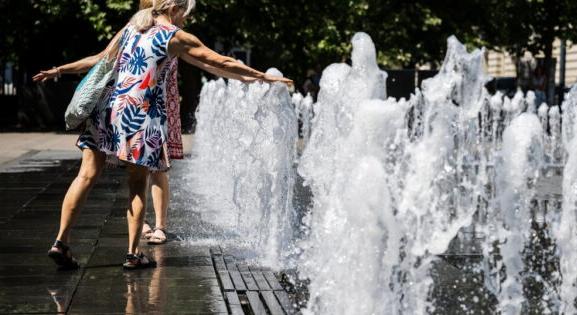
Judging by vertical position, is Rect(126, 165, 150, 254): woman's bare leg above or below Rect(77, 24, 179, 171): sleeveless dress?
below

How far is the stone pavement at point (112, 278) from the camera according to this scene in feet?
18.6

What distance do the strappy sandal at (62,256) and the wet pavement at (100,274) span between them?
0.19 ft

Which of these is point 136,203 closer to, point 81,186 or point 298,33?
point 81,186

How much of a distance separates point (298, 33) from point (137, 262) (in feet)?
82.2

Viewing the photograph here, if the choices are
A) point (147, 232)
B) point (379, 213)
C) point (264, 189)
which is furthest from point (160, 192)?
point (379, 213)

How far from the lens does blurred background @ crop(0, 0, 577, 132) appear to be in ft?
99.3

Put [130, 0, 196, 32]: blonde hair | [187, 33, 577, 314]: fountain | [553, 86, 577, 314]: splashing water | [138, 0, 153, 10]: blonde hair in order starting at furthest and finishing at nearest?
[138, 0, 153, 10]: blonde hair
[130, 0, 196, 32]: blonde hair
[553, 86, 577, 314]: splashing water
[187, 33, 577, 314]: fountain

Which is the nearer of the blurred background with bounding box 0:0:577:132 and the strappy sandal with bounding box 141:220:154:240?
the strappy sandal with bounding box 141:220:154:240

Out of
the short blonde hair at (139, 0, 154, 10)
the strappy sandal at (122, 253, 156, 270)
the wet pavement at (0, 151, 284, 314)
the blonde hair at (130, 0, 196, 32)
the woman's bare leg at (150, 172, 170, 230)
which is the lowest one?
the wet pavement at (0, 151, 284, 314)

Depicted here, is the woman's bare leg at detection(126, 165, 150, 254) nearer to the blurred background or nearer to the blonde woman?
the blonde woman

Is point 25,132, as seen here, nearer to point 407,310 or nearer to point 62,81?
point 62,81

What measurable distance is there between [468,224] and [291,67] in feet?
88.5

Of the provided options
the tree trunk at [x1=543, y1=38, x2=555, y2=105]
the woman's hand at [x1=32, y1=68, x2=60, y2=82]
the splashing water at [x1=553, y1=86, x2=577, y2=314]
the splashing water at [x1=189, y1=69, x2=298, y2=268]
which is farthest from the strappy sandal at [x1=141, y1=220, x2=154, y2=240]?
the tree trunk at [x1=543, y1=38, x2=555, y2=105]

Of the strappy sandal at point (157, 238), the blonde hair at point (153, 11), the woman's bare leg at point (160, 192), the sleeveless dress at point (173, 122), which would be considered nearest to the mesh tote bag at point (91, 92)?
the blonde hair at point (153, 11)
